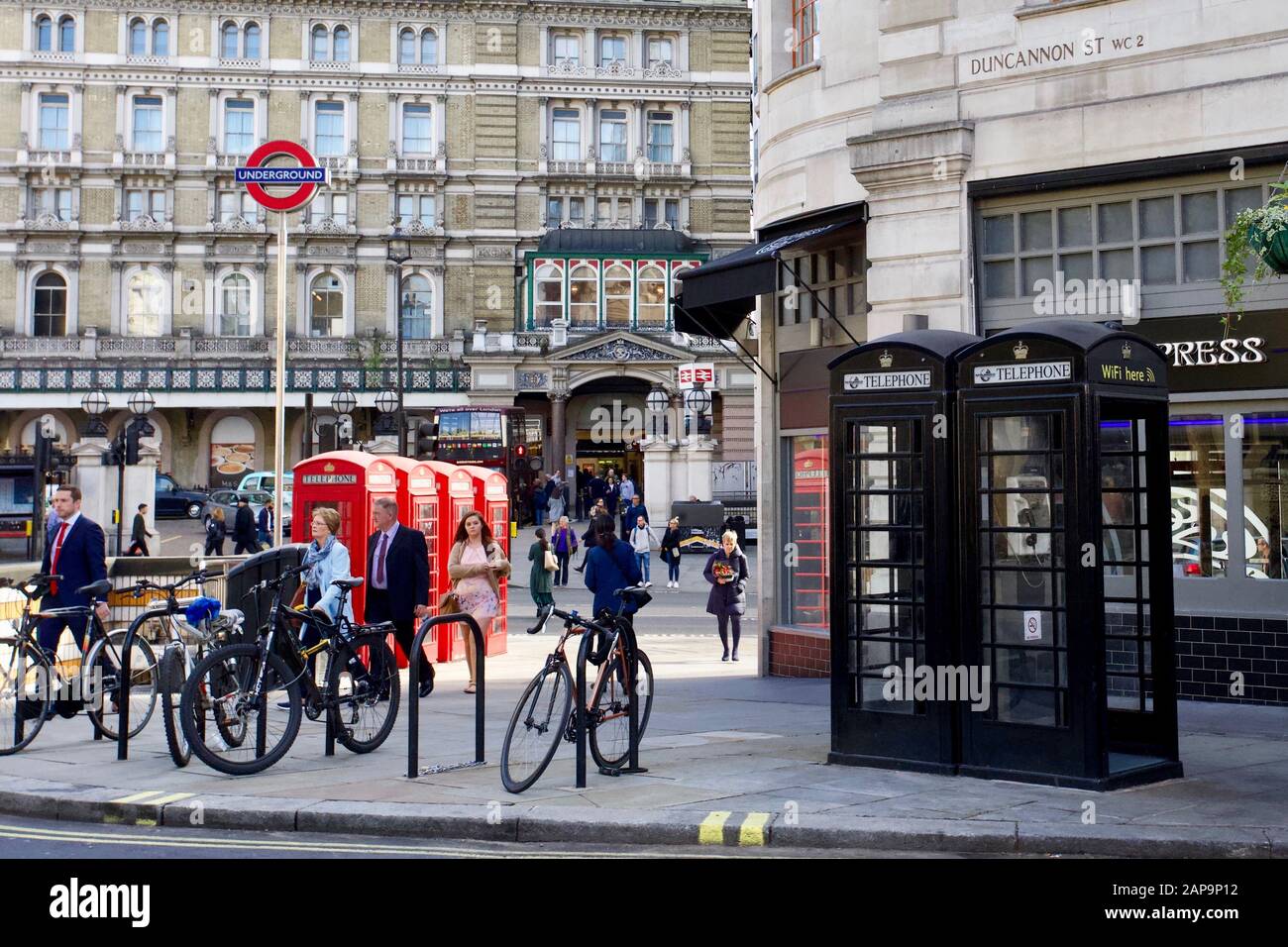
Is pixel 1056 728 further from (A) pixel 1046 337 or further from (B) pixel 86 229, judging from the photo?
(B) pixel 86 229

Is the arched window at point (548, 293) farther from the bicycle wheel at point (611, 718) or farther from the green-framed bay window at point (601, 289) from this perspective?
the bicycle wheel at point (611, 718)

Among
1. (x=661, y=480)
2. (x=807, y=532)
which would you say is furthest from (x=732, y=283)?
(x=661, y=480)

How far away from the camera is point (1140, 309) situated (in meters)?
12.9

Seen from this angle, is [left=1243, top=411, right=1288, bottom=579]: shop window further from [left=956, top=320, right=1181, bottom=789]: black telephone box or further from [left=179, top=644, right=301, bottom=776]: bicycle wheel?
[left=179, top=644, right=301, bottom=776]: bicycle wheel

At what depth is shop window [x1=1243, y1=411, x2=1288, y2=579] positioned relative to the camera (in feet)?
40.3

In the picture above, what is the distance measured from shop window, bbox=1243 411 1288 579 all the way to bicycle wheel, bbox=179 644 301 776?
27.0ft

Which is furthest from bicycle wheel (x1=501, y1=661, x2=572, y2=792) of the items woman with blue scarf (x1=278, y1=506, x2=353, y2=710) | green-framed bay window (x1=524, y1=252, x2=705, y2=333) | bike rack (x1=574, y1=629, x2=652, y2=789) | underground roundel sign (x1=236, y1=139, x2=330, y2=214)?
green-framed bay window (x1=524, y1=252, x2=705, y2=333)

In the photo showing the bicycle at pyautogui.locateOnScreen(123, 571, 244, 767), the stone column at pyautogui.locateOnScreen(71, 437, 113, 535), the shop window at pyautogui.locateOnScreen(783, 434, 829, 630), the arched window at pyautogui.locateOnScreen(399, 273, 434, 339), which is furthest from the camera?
the arched window at pyautogui.locateOnScreen(399, 273, 434, 339)

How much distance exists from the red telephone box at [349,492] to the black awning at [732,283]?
4.13 metres

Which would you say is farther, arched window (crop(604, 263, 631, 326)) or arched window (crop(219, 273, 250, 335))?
arched window (crop(219, 273, 250, 335))

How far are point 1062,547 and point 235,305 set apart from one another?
55437mm

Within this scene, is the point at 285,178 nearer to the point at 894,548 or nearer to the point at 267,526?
the point at 894,548

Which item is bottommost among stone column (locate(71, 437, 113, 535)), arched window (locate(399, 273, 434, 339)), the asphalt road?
the asphalt road
